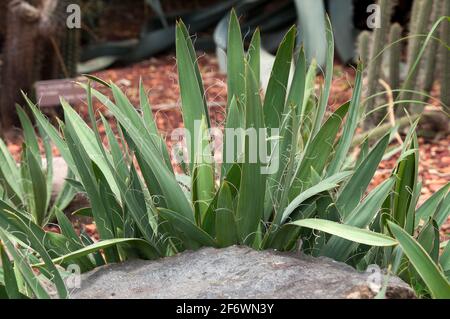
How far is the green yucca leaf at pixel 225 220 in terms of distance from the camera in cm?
212

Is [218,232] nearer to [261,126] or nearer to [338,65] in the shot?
[261,126]

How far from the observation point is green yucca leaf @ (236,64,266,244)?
2041mm

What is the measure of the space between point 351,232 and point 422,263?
190mm

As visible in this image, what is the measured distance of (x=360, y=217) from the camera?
218 centimetres

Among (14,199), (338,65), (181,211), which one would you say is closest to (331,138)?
(181,211)

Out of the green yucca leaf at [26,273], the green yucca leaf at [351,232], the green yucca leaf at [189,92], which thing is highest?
the green yucca leaf at [189,92]

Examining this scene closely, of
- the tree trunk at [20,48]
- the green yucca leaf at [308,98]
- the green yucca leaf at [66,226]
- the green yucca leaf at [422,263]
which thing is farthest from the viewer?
the tree trunk at [20,48]

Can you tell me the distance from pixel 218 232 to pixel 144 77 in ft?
12.3

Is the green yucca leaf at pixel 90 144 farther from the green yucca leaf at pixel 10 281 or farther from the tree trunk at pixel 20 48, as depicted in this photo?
the tree trunk at pixel 20 48

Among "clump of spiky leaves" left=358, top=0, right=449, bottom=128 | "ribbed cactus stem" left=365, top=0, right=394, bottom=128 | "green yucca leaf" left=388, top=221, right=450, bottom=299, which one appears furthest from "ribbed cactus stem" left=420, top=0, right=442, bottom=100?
"green yucca leaf" left=388, top=221, right=450, bottom=299

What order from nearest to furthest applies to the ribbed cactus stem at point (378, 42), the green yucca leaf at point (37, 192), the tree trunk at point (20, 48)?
the green yucca leaf at point (37, 192) < the ribbed cactus stem at point (378, 42) < the tree trunk at point (20, 48)

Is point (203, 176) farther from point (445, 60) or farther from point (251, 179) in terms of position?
point (445, 60)

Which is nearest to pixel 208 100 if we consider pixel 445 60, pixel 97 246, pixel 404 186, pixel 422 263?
pixel 445 60

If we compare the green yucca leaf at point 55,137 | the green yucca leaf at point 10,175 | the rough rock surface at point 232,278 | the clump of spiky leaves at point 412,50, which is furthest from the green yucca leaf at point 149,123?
the clump of spiky leaves at point 412,50
